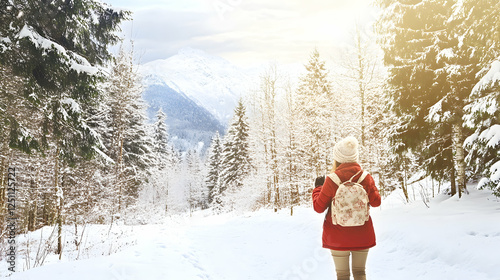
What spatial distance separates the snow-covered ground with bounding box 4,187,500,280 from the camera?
509 cm

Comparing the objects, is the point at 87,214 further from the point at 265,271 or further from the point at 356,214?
the point at 356,214

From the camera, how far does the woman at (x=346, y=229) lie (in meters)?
3.38

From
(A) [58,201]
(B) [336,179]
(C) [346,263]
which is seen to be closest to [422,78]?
(B) [336,179]

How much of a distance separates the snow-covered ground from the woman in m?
2.45

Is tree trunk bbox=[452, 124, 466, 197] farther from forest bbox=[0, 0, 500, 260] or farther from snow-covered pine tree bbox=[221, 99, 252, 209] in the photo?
snow-covered pine tree bbox=[221, 99, 252, 209]

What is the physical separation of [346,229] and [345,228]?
0.6 inches

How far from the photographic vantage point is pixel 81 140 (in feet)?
26.0

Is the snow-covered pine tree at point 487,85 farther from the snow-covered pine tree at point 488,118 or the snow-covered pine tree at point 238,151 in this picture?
the snow-covered pine tree at point 238,151

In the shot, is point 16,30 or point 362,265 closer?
point 362,265

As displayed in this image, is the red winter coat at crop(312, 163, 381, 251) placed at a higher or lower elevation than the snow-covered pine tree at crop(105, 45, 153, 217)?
lower

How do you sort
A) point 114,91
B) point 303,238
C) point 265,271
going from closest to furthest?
point 265,271, point 303,238, point 114,91

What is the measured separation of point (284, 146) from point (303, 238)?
33.2ft

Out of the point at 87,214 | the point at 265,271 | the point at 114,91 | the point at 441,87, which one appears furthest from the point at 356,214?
the point at 114,91

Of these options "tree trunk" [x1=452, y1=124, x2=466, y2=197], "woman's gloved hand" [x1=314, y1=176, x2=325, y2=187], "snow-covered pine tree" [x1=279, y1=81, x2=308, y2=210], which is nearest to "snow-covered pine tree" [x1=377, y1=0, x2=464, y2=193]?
"tree trunk" [x1=452, y1=124, x2=466, y2=197]
